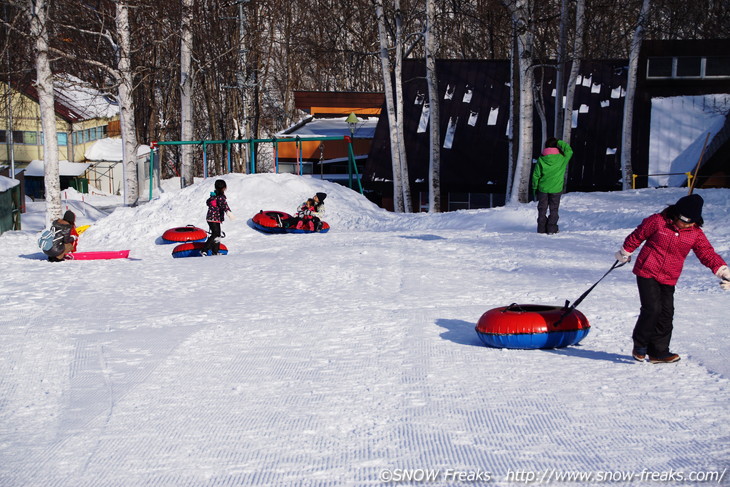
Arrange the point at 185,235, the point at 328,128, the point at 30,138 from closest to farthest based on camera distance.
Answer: the point at 185,235 → the point at 328,128 → the point at 30,138

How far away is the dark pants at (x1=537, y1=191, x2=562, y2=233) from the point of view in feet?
48.9

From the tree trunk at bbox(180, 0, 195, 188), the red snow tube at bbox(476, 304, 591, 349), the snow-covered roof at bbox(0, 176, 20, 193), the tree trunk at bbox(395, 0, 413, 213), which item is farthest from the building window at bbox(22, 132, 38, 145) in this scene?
the red snow tube at bbox(476, 304, 591, 349)

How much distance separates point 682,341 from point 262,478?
4.94 metres

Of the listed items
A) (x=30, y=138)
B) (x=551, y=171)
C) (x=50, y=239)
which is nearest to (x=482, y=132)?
(x=551, y=171)

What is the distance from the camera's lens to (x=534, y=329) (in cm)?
768

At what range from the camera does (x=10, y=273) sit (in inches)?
515

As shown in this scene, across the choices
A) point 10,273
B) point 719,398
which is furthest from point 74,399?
point 10,273

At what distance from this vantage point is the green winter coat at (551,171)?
14.4 m

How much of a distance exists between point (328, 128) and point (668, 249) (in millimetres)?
34692

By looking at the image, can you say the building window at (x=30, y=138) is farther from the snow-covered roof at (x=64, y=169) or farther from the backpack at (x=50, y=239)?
the backpack at (x=50, y=239)

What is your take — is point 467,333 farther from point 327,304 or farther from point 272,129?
point 272,129

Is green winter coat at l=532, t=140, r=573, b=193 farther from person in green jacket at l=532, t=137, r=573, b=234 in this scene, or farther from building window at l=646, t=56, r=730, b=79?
building window at l=646, t=56, r=730, b=79

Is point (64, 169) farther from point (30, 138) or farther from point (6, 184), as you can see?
point (6, 184)

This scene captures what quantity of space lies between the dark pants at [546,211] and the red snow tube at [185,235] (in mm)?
6955
